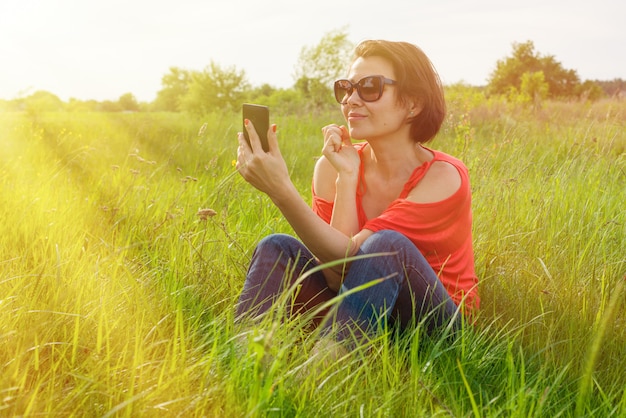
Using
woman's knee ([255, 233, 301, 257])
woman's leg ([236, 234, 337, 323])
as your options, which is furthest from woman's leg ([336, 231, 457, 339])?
woman's knee ([255, 233, 301, 257])

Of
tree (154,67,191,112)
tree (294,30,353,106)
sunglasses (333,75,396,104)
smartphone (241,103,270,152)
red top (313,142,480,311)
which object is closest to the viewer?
smartphone (241,103,270,152)

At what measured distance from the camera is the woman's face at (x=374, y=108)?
2.43m

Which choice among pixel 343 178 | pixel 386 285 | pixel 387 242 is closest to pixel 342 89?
pixel 343 178

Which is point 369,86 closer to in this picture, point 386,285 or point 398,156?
point 398,156

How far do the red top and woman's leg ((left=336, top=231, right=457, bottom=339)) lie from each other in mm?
158

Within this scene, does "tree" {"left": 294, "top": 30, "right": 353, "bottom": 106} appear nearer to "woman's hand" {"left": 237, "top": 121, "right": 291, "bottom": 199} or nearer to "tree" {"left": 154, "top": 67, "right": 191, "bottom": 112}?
"woman's hand" {"left": 237, "top": 121, "right": 291, "bottom": 199}

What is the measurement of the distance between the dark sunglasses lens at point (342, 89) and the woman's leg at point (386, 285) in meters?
0.68

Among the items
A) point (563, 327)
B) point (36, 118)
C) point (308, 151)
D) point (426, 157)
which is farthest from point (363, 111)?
point (36, 118)

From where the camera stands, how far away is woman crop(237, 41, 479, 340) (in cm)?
205

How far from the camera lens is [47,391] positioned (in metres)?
1.42

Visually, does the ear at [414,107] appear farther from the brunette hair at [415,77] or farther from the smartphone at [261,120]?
the smartphone at [261,120]

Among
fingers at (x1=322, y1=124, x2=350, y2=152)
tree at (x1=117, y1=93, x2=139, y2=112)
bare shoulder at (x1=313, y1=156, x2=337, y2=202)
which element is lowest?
bare shoulder at (x1=313, y1=156, x2=337, y2=202)

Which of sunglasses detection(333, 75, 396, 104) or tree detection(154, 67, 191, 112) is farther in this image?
tree detection(154, 67, 191, 112)

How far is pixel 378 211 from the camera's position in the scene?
8.58ft
